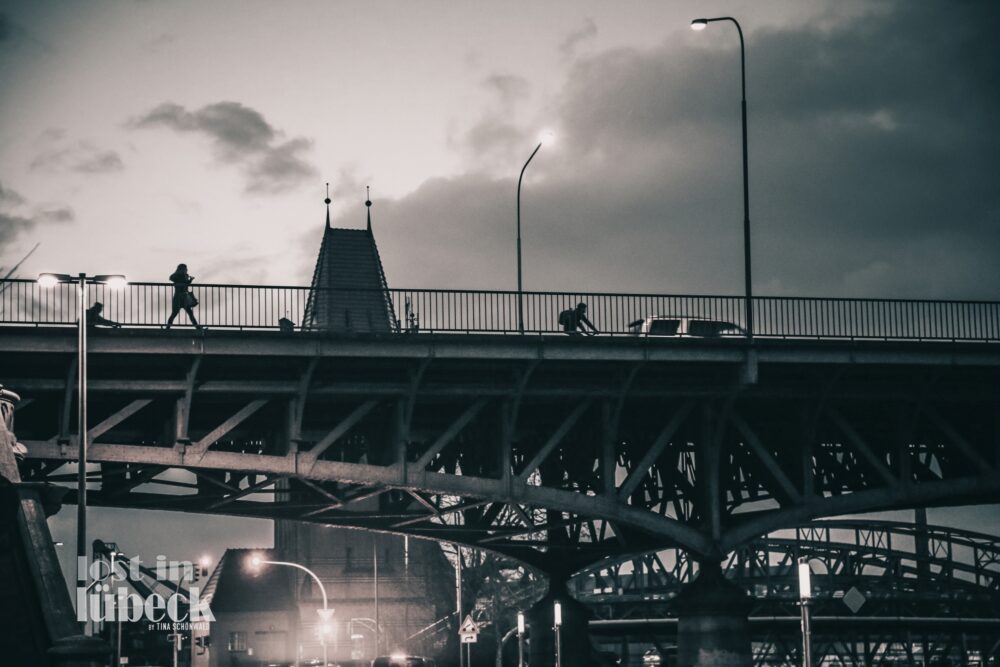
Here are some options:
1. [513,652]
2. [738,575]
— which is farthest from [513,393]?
[513,652]

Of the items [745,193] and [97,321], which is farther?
[745,193]

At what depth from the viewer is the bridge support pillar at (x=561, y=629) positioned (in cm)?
4884

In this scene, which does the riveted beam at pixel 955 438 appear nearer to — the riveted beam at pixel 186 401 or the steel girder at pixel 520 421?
the steel girder at pixel 520 421

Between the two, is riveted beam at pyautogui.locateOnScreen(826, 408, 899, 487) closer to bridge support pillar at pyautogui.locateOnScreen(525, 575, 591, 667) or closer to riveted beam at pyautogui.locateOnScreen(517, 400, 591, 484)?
riveted beam at pyautogui.locateOnScreen(517, 400, 591, 484)

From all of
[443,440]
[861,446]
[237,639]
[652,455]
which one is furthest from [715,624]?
[237,639]

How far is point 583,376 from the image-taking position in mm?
38281

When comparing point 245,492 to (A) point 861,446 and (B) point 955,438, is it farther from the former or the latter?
(B) point 955,438

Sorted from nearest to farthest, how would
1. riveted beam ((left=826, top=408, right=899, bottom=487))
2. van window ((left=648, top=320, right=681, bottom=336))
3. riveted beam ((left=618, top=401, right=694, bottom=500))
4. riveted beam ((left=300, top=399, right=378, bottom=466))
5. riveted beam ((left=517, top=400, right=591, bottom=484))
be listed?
riveted beam ((left=300, top=399, right=378, bottom=466)), riveted beam ((left=517, top=400, right=591, bottom=484)), riveted beam ((left=618, top=401, right=694, bottom=500)), riveted beam ((left=826, top=408, right=899, bottom=487)), van window ((left=648, top=320, right=681, bottom=336))

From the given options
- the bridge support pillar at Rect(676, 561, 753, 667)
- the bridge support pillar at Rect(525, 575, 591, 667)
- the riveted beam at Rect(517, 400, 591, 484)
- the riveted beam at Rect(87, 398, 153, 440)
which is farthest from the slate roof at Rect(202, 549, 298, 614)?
the riveted beam at Rect(87, 398, 153, 440)

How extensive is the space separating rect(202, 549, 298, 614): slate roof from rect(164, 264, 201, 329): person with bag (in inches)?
3404

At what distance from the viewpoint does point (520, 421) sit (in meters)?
41.1

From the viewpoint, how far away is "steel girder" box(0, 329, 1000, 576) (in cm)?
3409

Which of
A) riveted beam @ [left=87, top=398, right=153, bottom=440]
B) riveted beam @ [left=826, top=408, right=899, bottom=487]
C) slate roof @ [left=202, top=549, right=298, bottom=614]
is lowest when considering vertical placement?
slate roof @ [left=202, top=549, right=298, bottom=614]

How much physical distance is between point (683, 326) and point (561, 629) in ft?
40.0
